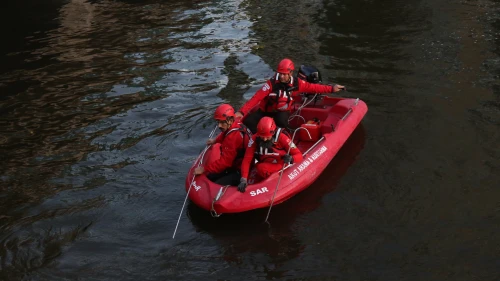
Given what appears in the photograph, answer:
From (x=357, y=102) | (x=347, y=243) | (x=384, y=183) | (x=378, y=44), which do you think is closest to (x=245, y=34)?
(x=378, y=44)

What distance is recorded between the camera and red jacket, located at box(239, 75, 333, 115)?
10.8m

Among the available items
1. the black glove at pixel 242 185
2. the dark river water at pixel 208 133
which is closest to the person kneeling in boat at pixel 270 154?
the black glove at pixel 242 185

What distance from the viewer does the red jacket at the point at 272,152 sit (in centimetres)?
902

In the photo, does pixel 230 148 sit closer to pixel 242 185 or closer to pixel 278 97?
pixel 242 185

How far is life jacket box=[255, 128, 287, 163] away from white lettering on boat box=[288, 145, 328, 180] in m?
0.37

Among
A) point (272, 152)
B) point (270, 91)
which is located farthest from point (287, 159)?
point (270, 91)

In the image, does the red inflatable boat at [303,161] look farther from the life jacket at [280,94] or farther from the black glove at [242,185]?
the life jacket at [280,94]

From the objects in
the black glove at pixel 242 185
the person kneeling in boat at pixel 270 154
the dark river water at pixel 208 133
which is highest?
the person kneeling in boat at pixel 270 154

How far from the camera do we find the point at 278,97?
1075cm

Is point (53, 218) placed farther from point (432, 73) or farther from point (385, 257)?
point (432, 73)

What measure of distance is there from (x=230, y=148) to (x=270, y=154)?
76 cm

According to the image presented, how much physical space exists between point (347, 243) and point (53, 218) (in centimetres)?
511

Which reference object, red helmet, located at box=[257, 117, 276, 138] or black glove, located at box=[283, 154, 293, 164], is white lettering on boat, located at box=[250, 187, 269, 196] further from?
red helmet, located at box=[257, 117, 276, 138]

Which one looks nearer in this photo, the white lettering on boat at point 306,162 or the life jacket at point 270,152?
the life jacket at point 270,152
